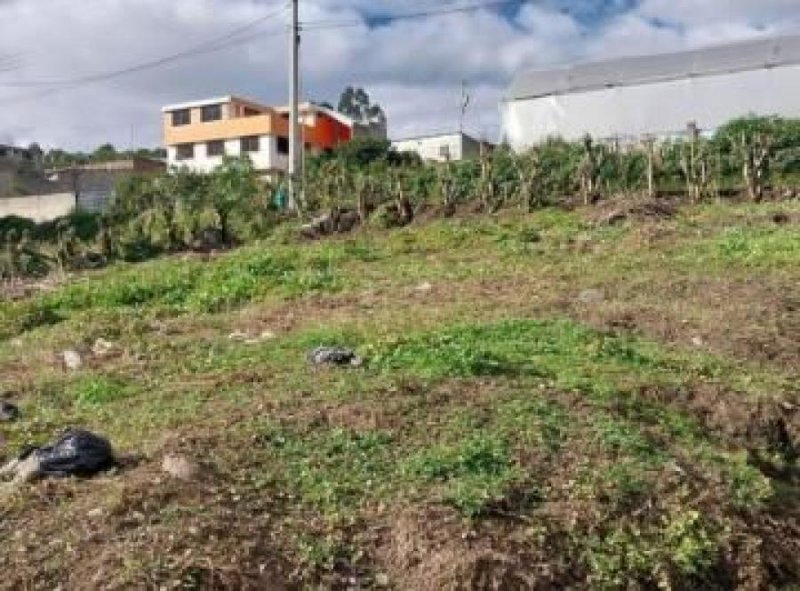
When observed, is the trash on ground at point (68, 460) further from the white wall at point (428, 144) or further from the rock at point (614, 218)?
the white wall at point (428, 144)

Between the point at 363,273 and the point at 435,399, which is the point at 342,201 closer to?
the point at 363,273

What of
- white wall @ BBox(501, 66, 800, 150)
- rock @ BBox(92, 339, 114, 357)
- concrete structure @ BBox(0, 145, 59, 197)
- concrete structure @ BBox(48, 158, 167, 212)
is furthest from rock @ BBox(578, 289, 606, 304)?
concrete structure @ BBox(0, 145, 59, 197)

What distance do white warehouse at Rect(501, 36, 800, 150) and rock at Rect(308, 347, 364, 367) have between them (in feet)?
66.4

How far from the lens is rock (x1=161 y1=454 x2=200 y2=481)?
4.37 metres

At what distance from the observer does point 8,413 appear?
5973 millimetres

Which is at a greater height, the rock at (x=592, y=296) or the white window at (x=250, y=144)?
the white window at (x=250, y=144)

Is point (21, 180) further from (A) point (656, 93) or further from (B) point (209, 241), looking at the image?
(B) point (209, 241)

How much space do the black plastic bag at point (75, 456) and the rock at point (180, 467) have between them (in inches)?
10.7

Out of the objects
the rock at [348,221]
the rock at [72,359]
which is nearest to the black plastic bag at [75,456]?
the rock at [72,359]

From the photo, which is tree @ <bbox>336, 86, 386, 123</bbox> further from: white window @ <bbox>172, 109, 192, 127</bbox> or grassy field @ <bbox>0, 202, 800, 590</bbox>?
grassy field @ <bbox>0, 202, 800, 590</bbox>

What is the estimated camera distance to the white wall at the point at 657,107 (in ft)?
87.6

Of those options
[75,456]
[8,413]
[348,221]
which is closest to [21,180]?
[348,221]

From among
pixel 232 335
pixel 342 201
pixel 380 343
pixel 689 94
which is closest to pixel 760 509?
pixel 380 343

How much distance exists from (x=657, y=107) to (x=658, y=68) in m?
1.08
